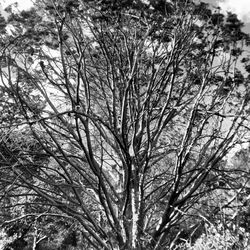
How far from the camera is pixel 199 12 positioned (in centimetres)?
340

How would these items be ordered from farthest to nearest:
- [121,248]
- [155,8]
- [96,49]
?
[96,49] → [155,8] → [121,248]

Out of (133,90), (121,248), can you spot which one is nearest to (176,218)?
(121,248)

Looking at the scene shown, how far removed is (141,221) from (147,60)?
Result: 246cm

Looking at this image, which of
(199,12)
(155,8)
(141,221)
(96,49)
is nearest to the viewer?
(141,221)

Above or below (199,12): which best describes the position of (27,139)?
below

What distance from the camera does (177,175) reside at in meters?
2.33

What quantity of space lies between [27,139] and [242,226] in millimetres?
3124

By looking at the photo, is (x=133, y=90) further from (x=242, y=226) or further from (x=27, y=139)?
(x=242, y=226)

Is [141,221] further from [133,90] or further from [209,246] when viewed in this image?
[209,246]

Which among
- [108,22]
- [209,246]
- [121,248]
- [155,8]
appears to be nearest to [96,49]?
[108,22]

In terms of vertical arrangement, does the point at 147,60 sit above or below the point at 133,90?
above

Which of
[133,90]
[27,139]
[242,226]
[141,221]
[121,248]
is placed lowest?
[121,248]

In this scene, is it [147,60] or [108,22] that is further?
[147,60]

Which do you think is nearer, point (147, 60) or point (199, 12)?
point (199, 12)
